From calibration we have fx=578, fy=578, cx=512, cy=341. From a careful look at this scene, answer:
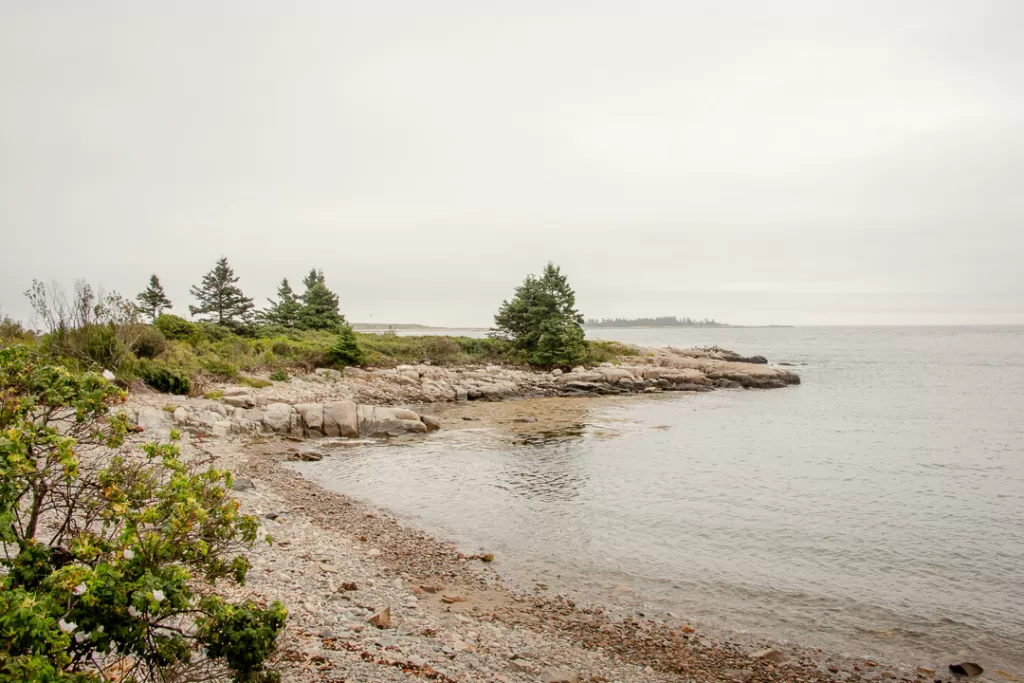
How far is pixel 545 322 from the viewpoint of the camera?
2008 inches

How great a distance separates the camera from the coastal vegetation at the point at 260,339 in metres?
24.1

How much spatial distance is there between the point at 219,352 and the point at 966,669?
36.5 meters

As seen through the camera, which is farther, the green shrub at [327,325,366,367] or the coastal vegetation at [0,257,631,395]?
the green shrub at [327,325,366,367]

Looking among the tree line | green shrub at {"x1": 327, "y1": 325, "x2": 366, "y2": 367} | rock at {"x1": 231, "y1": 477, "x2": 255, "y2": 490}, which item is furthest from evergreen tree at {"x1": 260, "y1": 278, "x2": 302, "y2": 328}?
rock at {"x1": 231, "y1": 477, "x2": 255, "y2": 490}

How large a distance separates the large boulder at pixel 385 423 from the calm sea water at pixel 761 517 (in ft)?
4.79

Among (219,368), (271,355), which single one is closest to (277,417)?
(219,368)

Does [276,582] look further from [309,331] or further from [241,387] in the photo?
[309,331]

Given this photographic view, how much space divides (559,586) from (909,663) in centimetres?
532

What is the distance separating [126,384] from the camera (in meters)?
23.4

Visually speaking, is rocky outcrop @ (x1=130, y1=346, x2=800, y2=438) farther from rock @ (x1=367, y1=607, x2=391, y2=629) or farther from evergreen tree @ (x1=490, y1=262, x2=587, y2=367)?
rock @ (x1=367, y1=607, x2=391, y2=629)

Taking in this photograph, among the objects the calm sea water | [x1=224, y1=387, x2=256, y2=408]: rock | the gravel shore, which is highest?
[x1=224, y1=387, x2=256, y2=408]: rock

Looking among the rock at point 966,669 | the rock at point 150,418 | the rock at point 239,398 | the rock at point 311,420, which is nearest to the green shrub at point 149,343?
the rock at point 239,398

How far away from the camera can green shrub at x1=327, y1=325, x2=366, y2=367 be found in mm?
40719

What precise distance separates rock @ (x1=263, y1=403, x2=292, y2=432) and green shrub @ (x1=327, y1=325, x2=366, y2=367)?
15.8m
